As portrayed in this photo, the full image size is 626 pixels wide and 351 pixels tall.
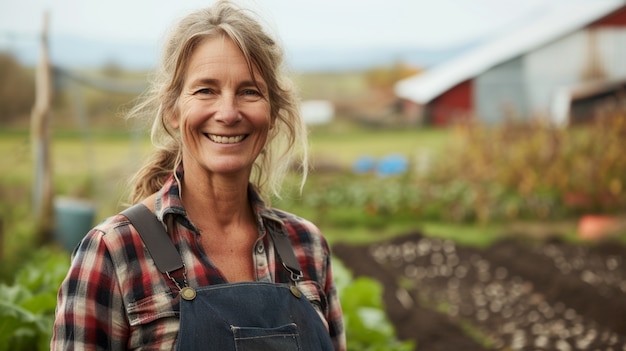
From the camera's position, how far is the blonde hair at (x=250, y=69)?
1.70 meters

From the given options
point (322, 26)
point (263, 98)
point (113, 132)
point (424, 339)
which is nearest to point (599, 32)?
point (322, 26)

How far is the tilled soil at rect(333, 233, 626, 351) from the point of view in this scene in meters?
4.87

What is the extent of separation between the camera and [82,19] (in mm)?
8852

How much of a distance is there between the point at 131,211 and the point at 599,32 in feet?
31.9

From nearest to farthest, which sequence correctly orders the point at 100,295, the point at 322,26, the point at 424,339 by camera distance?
the point at 100,295
the point at 424,339
the point at 322,26

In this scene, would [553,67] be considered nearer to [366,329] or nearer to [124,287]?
[366,329]

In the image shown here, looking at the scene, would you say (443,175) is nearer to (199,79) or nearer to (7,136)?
(7,136)

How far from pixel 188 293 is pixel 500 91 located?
9.19 metres

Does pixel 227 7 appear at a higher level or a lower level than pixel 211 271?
higher

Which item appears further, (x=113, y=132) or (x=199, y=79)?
(x=113, y=132)

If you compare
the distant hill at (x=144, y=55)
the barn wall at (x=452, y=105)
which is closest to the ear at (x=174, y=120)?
the distant hill at (x=144, y=55)

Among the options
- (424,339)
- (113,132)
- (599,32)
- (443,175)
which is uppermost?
(599,32)

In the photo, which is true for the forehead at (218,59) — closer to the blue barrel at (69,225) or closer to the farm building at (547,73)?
the blue barrel at (69,225)

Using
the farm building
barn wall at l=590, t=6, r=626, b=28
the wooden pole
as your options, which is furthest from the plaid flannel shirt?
barn wall at l=590, t=6, r=626, b=28
